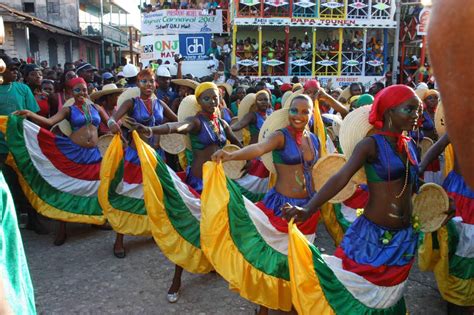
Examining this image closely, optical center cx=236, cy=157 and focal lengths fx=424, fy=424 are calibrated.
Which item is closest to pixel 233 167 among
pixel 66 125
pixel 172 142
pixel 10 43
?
pixel 172 142

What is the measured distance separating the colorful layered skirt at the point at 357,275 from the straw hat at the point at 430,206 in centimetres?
25

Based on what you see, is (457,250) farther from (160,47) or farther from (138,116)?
(160,47)

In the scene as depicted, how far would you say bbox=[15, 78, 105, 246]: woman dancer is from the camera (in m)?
5.21

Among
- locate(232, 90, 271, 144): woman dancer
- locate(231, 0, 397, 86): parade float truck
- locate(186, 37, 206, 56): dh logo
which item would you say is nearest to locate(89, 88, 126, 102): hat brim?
locate(232, 90, 271, 144): woman dancer

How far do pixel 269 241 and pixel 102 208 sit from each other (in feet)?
8.07

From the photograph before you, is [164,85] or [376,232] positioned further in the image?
[164,85]

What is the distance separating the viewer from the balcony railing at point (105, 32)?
111ft

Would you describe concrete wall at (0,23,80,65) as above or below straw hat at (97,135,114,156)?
above

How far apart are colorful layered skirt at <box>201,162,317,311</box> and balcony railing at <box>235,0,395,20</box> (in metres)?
17.3

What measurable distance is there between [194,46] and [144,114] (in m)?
14.3

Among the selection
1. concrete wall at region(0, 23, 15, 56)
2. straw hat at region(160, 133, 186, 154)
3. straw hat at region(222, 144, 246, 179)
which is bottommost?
straw hat at region(222, 144, 246, 179)

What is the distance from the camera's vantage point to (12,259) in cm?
130

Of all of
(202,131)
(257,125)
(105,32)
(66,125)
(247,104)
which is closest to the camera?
(202,131)

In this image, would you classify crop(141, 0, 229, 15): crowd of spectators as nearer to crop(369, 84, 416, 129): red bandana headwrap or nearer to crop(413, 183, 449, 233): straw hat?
crop(369, 84, 416, 129): red bandana headwrap
